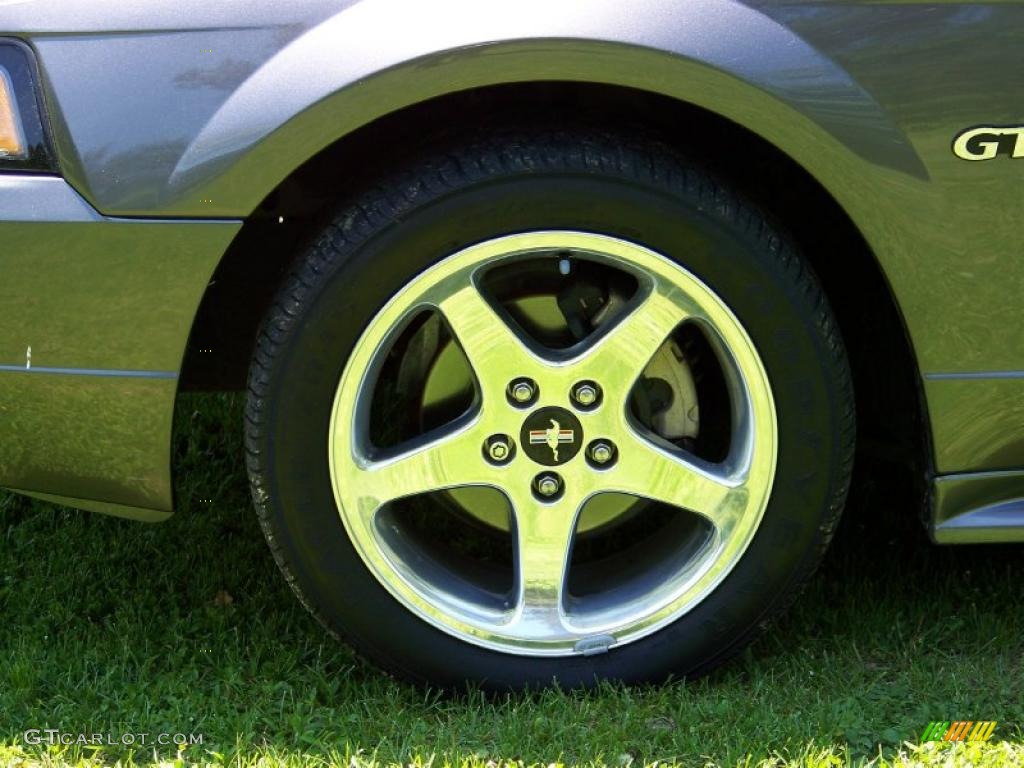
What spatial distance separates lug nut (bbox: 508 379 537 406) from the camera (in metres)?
2.19

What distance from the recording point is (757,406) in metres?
2.18

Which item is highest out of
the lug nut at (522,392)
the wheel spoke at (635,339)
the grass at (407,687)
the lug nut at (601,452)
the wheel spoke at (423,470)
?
the wheel spoke at (635,339)

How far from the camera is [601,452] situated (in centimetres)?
223

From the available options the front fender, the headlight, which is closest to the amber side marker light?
the headlight

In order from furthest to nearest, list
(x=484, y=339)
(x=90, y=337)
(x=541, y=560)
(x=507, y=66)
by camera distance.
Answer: (x=541, y=560)
(x=484, y=339)
(x=90, y=337)
(x=507, y=66)

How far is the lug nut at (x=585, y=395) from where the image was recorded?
7.22 feet

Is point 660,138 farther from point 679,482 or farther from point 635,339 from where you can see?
point 679,482

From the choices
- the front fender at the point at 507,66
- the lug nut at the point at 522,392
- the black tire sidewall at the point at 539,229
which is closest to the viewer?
the front fender at the point at 507,66

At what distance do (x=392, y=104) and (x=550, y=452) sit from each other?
653mm

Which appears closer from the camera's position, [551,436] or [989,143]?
[989,143]

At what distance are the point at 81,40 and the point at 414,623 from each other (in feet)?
3.57

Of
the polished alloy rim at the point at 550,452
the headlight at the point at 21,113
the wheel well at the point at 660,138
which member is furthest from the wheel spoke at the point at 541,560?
the headlight at the point at 21,113

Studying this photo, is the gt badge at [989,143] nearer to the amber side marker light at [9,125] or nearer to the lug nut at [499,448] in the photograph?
the lug nut at [499,448]

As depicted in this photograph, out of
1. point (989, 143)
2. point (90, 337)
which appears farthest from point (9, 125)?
point (989, 143)
